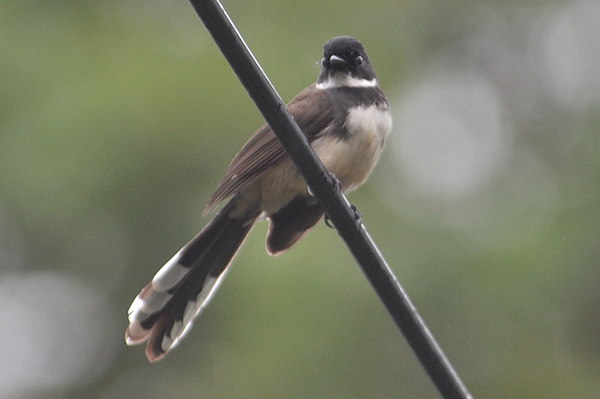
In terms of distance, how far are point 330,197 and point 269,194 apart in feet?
5.49

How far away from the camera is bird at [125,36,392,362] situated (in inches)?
159

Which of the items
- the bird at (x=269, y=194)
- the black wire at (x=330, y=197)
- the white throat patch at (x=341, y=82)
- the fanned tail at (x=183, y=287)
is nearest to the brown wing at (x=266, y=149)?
the bird at (x=269, y=194)

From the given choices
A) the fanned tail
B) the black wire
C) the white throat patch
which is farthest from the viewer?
the white throat patch

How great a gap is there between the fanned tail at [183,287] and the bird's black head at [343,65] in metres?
0.91

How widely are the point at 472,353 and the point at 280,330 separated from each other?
4.79 ft

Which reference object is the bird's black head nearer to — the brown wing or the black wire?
the brown wing

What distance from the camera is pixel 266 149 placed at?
4121 millimetres

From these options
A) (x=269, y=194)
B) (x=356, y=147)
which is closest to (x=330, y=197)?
(x=356, y=147)

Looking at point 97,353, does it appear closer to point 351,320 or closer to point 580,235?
point 351,320

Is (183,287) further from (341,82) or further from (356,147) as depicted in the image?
(341,82)

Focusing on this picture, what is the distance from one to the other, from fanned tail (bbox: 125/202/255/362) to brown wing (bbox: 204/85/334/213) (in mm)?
303

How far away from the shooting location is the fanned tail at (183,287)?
400 cm

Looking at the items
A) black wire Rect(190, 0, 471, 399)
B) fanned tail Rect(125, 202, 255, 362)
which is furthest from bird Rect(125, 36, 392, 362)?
black wire Rect(190, 0, 471, 399)

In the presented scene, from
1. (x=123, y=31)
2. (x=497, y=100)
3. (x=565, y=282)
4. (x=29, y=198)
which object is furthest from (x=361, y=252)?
(x=497, y=100)
